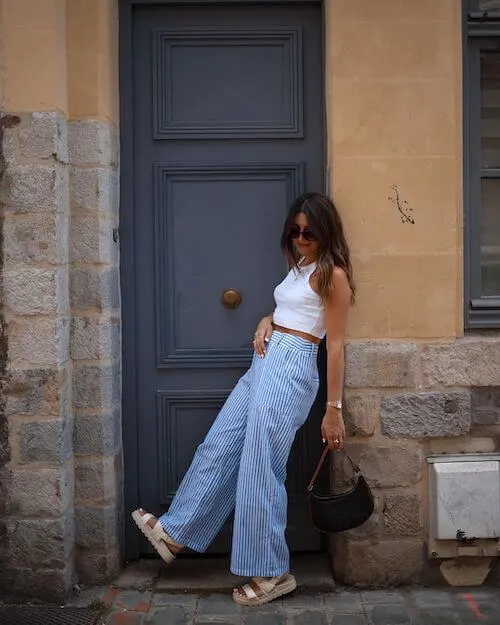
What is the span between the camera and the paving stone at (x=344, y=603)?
3.91 meters

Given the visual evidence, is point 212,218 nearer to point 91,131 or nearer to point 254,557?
point 91,131

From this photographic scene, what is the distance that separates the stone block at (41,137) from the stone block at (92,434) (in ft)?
4.06

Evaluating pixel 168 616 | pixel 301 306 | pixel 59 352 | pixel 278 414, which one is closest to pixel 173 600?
pixel 168 616

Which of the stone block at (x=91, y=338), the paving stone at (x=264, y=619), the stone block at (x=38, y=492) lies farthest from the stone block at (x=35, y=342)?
the paving stone at (x=264, y=619)

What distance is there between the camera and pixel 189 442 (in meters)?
4.41

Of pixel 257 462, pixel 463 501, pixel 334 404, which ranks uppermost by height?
pixel 334 404

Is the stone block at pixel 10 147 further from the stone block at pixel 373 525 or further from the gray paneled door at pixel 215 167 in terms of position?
the stone block at pixel 373 525

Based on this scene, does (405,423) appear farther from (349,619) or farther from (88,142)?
(88,142)

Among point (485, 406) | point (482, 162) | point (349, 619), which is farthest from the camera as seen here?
point (482, 162)

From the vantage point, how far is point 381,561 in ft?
13.6

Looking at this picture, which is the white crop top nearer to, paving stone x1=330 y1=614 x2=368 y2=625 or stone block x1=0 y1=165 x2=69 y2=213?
stone block x1=0 y1=165 x2=69 y2=213

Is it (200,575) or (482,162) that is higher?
(482,162)

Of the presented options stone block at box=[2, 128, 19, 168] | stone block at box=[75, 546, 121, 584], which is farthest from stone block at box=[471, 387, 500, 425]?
stone block at box=[2, 128, 19, 168]

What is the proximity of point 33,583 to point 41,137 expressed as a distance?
2060mm
